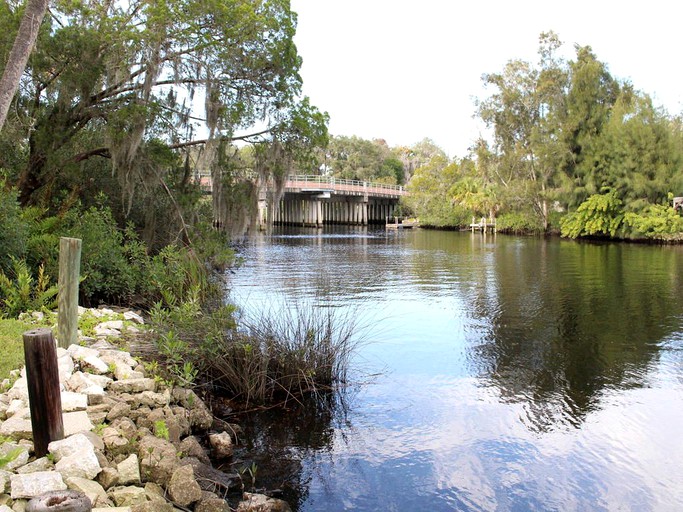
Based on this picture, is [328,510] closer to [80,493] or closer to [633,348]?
[80,493]

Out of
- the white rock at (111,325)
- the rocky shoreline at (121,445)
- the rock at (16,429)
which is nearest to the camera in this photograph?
the rocky shoreline at (121,445)

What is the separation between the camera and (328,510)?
5164mm

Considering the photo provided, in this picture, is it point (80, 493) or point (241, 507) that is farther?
point (241, 507)

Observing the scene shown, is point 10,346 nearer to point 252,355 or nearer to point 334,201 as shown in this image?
point 252,355

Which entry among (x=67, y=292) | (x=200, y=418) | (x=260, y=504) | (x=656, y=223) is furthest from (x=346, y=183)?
(x=260, y=504)

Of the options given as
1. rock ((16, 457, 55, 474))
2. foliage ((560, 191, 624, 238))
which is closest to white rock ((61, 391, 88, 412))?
rock ((16, 457, 55, 474))

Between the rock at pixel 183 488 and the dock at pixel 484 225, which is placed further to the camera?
the dock at pixel 484 225

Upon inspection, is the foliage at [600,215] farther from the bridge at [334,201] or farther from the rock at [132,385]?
the rock at [132,385]

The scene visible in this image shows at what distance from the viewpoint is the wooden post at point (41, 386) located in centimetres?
421

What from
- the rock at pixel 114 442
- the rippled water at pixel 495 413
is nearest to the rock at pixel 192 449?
the rippled water at pixel 495 413

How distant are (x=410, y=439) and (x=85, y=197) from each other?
10.5 meters

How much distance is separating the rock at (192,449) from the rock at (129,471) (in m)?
0.92

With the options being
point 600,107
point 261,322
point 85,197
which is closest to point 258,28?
point 85,197

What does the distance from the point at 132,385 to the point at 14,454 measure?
1.90 m
